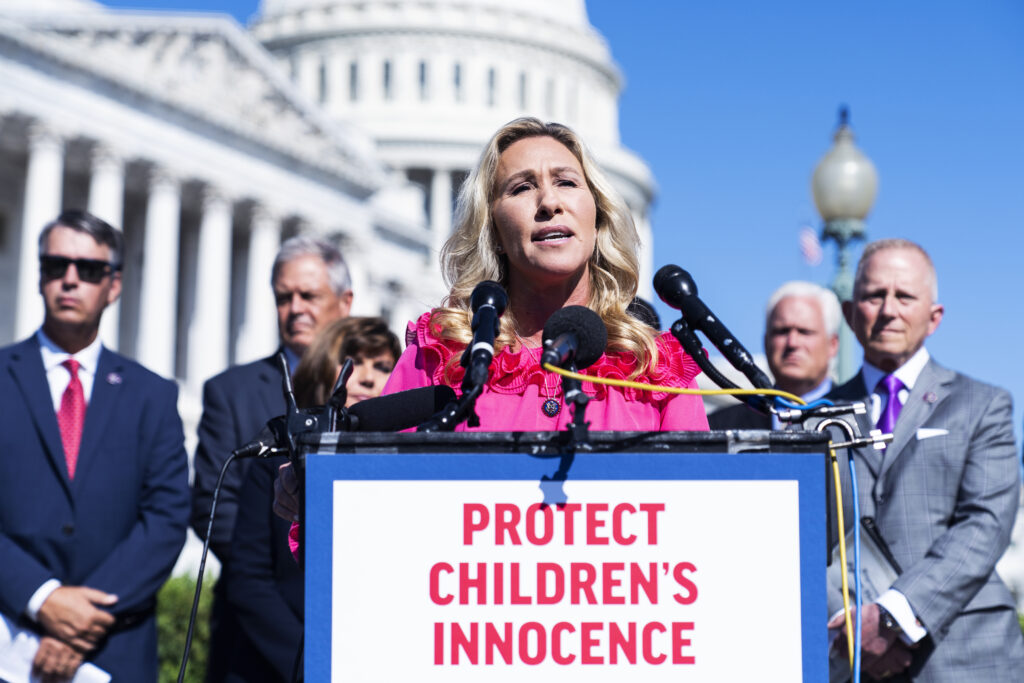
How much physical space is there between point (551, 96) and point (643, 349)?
77.3 m

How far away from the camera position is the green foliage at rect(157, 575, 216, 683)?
36.5 feet

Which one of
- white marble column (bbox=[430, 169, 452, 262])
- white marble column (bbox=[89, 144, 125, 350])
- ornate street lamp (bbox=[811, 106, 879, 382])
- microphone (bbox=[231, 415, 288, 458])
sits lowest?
microphone (bbox=[231, 415, 288, 458])

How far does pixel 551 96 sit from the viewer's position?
260 feet

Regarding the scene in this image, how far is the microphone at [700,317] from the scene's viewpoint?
2.93m

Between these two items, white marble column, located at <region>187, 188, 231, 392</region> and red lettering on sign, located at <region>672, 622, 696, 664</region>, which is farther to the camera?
white marble column, located at <region>187, 188, 231, 392</region>

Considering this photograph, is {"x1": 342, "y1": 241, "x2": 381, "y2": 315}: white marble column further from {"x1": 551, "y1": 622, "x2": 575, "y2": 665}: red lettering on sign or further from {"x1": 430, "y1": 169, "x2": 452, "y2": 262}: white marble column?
{"x1": 551, "y1": 622, "x2": 575, "y2": 665}: red lettering on sign

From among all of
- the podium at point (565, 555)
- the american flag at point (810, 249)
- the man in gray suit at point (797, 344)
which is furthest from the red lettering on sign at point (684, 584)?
the american flag at point (810, 249)

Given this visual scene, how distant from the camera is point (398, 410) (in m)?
3.20

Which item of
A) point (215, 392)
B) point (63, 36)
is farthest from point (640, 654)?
point (63, 36)

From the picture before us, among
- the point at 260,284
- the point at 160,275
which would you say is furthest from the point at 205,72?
the point at 260,284

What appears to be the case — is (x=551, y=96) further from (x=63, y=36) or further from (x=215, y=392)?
(x=215, y=392)

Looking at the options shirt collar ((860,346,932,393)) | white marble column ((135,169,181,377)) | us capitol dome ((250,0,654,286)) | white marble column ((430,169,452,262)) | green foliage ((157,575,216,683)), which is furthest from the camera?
us capitol dome ((250,0,654,286))

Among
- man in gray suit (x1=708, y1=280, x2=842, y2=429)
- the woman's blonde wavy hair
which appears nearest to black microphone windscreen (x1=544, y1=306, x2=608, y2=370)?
the woman's blonde wavy hair

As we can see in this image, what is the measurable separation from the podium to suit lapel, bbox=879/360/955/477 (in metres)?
2.97
